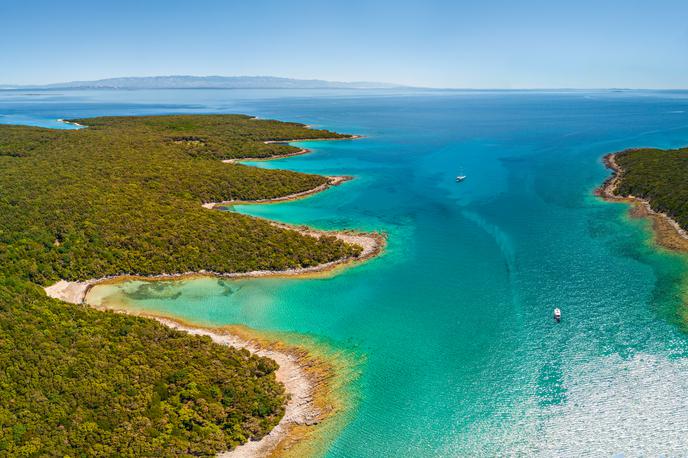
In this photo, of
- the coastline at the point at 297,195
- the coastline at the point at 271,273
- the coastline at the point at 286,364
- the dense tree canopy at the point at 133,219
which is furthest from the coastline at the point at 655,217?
the coastline at the point at 297,195

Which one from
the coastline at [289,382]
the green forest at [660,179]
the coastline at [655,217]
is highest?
the green forest at [660,179]

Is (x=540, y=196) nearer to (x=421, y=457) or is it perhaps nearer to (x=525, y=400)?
(x=525, y=400)

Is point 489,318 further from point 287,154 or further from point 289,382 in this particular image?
point 287,154

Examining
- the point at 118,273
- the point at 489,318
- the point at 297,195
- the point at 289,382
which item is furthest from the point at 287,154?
the point at 289,382

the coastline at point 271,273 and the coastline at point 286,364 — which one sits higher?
the coastline at point 271,273

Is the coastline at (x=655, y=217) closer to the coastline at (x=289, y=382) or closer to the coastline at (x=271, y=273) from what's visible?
the coastline at (x=271, y=273)

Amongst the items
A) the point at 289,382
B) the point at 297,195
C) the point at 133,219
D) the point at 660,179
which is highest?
the point at 660,179

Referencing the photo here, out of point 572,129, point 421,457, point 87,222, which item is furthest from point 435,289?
point 572,129
